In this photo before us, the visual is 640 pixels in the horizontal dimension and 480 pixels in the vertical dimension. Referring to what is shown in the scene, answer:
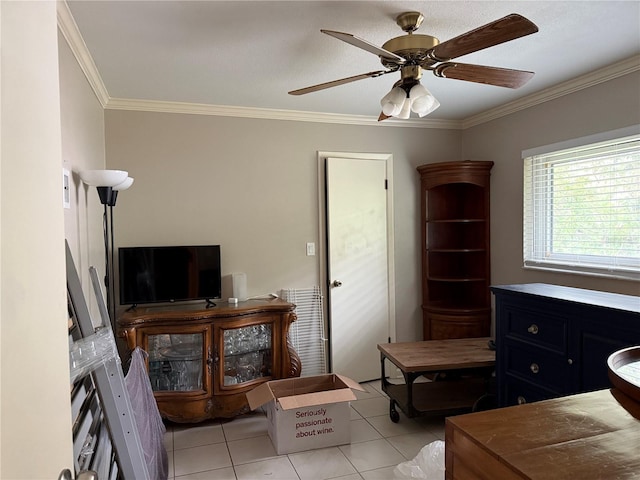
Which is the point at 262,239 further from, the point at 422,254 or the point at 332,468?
the point at 332,468

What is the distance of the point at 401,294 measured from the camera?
14.0ft

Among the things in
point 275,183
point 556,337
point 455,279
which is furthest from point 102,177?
point 455,279

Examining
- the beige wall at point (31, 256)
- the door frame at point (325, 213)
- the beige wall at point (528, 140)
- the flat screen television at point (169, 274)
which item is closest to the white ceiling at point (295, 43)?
the beige wall at point (528, 140)

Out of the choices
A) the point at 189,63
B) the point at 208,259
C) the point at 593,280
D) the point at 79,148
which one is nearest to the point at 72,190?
the point at 79,148

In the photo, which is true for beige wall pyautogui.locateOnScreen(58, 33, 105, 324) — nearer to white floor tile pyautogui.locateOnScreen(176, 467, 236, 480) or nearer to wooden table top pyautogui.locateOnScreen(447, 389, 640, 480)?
white floor tile pyautogui.locateOnScreen(176, 467, 236, 480)

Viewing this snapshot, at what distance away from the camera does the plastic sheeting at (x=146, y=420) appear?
6.99 feet

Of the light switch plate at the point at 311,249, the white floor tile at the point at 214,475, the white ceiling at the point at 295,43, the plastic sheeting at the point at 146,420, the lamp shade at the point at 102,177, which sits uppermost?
the white ceiling at the point at 295,43

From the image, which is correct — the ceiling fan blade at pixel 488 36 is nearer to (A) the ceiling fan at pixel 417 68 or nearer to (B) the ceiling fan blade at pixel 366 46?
(A) the ceiling fan at pixel 417 68

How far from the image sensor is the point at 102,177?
8.04 ft

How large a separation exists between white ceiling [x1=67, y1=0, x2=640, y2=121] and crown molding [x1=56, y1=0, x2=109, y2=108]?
35mm

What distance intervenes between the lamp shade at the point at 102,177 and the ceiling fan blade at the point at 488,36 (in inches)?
71.8

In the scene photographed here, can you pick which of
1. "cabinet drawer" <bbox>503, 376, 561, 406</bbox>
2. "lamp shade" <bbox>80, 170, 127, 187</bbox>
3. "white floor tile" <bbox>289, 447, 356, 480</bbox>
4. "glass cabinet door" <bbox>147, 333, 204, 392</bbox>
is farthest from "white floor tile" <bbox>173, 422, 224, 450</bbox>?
"cabinet drawer" <bbox>503, 376, 561, 406</bbox>

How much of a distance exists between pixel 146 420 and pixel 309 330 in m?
1.81

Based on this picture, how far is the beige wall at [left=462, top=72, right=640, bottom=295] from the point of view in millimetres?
2863
